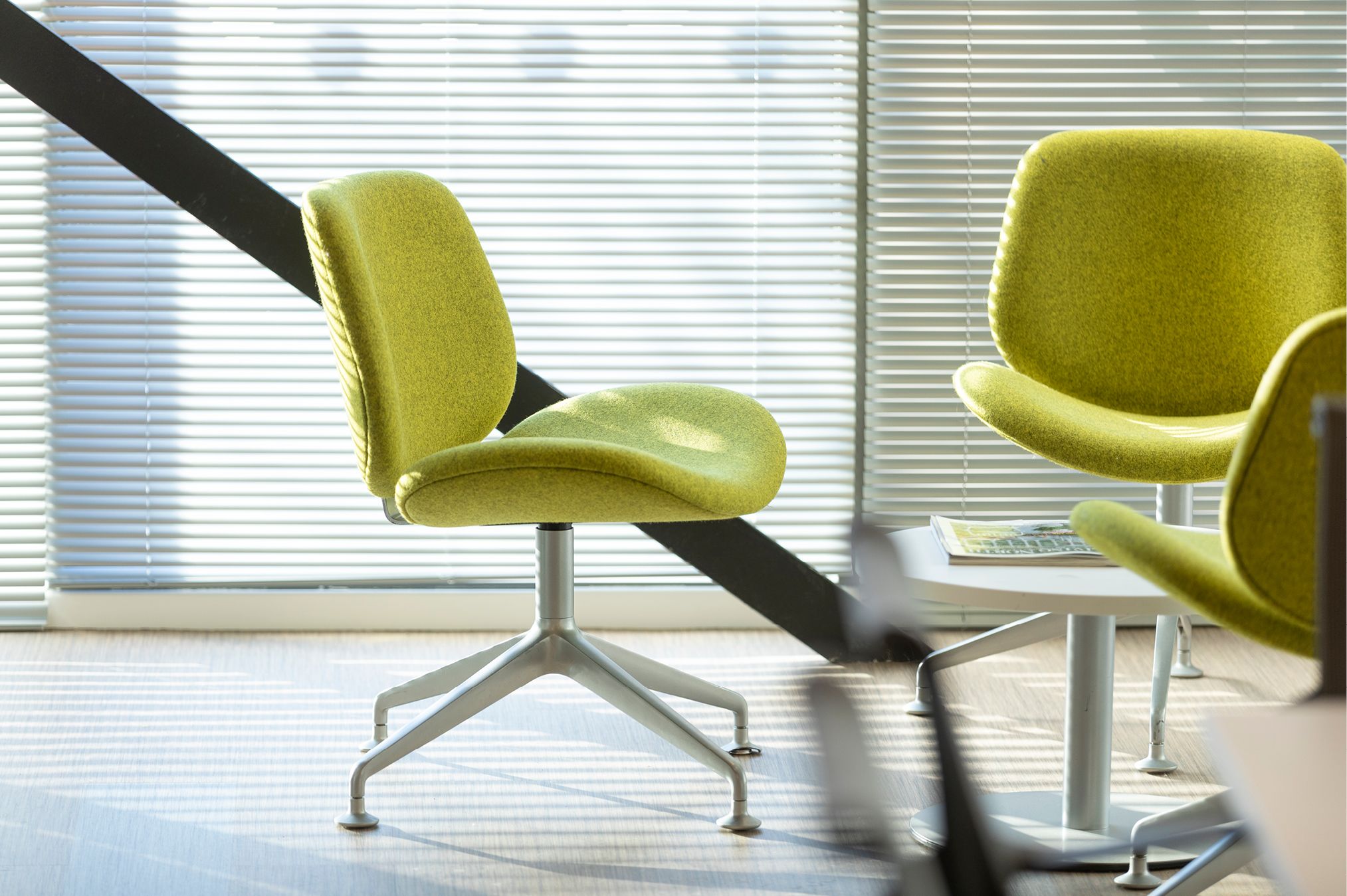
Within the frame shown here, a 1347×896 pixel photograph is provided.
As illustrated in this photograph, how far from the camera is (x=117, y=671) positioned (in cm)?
265

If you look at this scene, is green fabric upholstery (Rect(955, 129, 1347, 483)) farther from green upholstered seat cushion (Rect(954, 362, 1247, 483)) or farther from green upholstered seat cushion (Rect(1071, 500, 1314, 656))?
green upholstered seat cushion (Rect(1071, 500, 1314, 656))

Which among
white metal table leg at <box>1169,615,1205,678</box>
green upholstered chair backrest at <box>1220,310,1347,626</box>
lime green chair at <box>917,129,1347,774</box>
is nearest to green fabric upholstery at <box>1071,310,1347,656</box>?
green upholstered chair backrest at <box>1220,310,1347,626</box>

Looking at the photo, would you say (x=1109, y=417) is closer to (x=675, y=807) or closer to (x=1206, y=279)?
(x=1206, y=279)

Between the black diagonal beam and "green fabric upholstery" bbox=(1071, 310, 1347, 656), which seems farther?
the black diagonal beam

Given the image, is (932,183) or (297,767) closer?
(297,767)

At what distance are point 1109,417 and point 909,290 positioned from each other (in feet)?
2.18

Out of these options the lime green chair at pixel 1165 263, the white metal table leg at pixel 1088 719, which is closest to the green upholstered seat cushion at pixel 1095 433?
the lime green chair at pixel 1165 263

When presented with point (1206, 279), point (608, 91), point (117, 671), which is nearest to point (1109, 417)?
point (1206, 279)

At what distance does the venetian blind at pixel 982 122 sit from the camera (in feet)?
9.48

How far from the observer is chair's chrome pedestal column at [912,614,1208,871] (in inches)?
71.6

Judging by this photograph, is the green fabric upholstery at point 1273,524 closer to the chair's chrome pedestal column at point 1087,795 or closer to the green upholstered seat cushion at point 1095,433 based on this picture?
the chair's chrome pedestal column at point 1087,795

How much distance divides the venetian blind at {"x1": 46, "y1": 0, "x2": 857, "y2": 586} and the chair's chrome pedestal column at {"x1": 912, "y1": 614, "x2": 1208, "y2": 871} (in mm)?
1163

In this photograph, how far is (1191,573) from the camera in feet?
4.47

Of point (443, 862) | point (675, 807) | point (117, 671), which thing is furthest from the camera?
point (117, 671)
